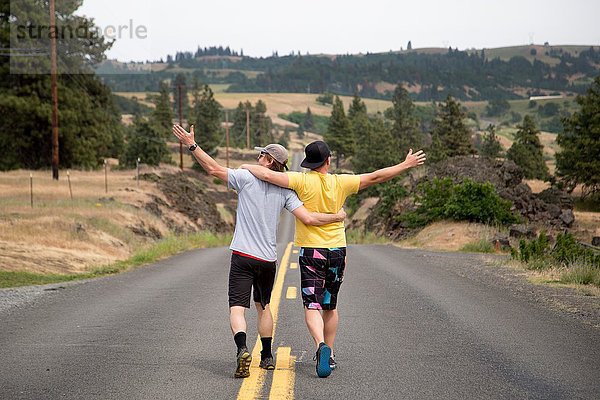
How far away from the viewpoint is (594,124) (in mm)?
63594

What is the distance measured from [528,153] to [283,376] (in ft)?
254

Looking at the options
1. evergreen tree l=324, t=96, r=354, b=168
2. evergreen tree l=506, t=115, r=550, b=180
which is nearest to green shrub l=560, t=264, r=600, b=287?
evergreen tree l=506, t=115, r=550, b=180

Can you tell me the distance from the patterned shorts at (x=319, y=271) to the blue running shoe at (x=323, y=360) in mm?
453

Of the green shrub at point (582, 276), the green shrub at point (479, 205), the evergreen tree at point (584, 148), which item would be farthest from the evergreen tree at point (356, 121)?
the green shrub at point (582, 276)

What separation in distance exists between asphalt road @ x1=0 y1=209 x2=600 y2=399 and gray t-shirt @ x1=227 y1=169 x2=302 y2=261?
1209mm

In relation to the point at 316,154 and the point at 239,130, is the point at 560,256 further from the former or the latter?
the point at 239,130

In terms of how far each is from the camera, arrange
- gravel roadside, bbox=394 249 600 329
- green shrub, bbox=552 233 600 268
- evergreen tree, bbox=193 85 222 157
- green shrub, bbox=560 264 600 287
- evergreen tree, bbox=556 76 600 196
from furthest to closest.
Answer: evergreen tree, bbox=193 85 222 157, evergreen tree, bbox=556 76 600 196, green shrub, bbox=552 233 600 268, green shrub, bbox=560 264 600 287, gravel roadside, bbox=394 249 600 329

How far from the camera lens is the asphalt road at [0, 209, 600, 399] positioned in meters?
6.50

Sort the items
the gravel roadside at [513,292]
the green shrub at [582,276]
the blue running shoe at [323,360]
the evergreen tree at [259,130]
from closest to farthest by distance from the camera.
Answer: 1. the blue running shoe at [323,360]
2. the gravel roadside at [513,292]
3. the green shrub at [582,276]
4. the evergreen tree at [259,130]

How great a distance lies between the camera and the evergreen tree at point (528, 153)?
7919cm

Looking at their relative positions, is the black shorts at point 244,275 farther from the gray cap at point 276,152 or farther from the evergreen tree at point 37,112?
the evergreen tree at point 37,112

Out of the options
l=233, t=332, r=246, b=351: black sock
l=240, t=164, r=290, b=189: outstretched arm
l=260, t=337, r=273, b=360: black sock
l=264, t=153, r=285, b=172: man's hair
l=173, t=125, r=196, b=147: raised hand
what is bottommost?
l=260, t=337, r=273, b=360: black sock

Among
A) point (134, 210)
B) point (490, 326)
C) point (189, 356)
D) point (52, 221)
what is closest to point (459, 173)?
point (134, 210)

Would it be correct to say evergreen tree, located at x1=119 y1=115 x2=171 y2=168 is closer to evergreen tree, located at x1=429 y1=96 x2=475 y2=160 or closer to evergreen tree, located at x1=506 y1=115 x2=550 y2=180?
evergreen tree, located at x1=429 y1=96 x2=475 y2=160
